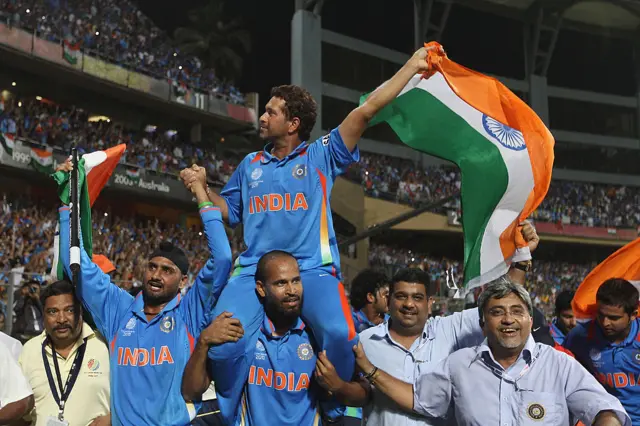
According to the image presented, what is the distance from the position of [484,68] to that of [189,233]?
87.4ft

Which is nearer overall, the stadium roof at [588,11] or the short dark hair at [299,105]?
the short dark hair at [299,105]

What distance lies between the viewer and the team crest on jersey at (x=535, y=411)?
374 centimetres

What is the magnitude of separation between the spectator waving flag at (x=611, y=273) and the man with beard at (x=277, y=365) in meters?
3.48

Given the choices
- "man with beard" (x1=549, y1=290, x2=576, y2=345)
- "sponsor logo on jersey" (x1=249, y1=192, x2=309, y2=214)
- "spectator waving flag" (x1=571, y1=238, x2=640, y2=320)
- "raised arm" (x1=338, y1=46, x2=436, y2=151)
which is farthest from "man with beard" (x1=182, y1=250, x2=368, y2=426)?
"man with beard" (x1=549, y1=290, x2=576, y2=345)

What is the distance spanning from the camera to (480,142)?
5.90m

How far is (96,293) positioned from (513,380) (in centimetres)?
274

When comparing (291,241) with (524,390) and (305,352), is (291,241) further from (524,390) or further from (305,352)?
(524,390)

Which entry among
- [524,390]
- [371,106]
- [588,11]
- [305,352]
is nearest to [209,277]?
[305,352]

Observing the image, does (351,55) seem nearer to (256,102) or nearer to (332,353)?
(256,102)

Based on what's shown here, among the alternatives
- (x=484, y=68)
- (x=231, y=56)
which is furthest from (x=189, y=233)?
(x=484, y=68)

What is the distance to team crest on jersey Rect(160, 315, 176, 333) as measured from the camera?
4885mm

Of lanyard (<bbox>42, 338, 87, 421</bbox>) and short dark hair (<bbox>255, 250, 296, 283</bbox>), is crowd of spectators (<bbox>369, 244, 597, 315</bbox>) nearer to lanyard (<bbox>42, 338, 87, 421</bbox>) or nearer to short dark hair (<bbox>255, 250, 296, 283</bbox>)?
lanyard (<bbox>42, 338, 87, 421</bbox>)

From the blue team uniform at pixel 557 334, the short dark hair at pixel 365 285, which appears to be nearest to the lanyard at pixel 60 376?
the short dark hair at pixel 365 285

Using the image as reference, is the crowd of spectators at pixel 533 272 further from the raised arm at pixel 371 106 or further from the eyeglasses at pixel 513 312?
the eyeglasses at pixel 513 312
